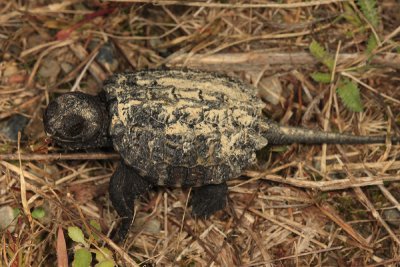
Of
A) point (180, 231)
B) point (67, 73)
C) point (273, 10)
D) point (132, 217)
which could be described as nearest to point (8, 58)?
point (67, 73)

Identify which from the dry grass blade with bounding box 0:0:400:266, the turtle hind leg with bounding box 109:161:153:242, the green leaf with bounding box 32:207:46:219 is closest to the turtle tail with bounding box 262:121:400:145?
the dry grass blade with bounding box 0:0:400:266

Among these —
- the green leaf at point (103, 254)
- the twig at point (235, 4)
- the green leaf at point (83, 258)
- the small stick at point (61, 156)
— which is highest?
the twig at point (235, 4)

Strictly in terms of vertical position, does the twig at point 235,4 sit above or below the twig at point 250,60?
above

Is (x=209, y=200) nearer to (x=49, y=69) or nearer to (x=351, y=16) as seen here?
(x=49, y=69)

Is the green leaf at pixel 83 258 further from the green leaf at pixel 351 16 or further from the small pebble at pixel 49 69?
the green leaf at pixel 351 16

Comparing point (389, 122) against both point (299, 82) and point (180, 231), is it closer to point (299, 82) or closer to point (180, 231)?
point (299, 82)

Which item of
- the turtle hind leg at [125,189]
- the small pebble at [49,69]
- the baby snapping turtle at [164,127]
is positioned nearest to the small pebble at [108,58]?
the small pebble at [49,69]
